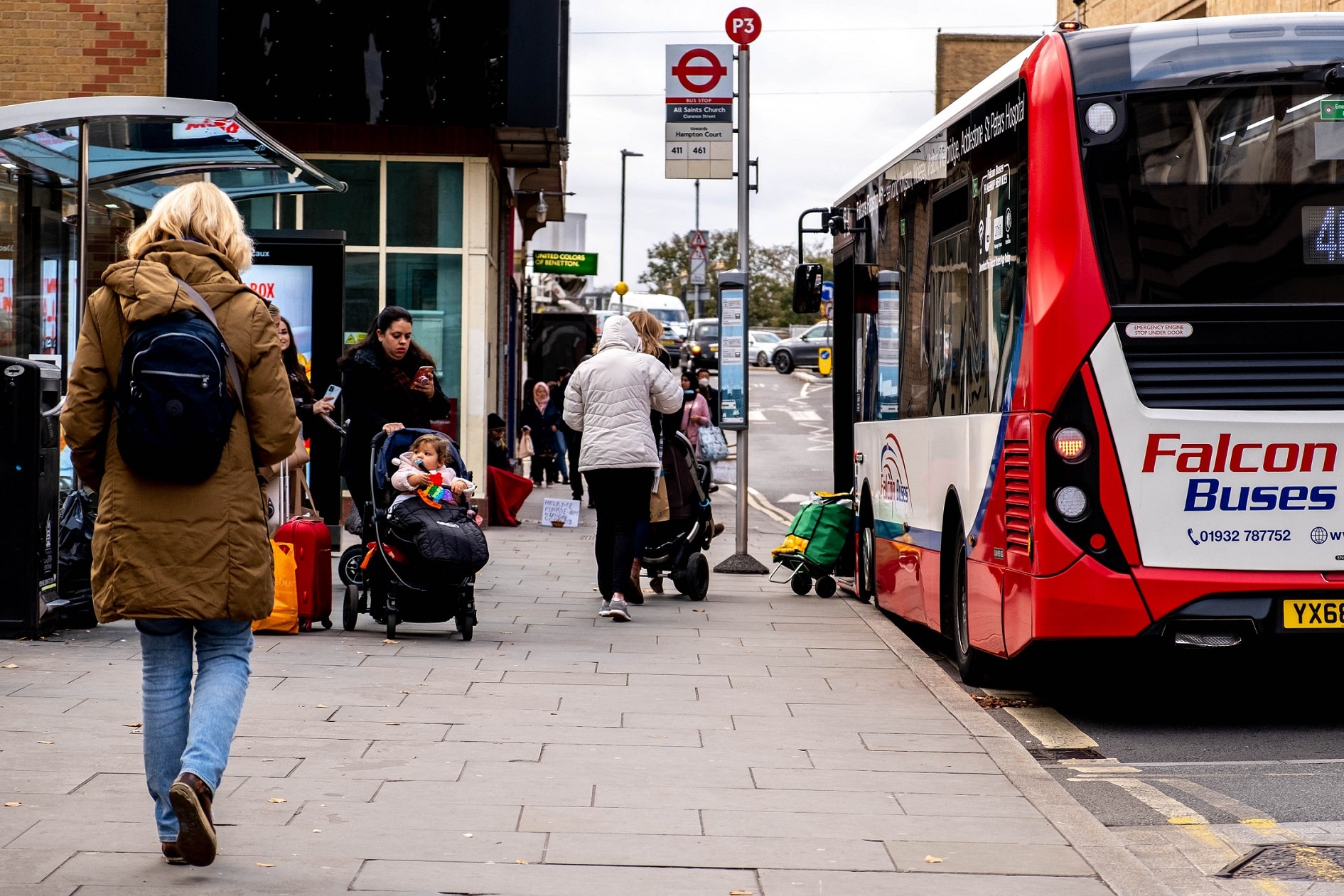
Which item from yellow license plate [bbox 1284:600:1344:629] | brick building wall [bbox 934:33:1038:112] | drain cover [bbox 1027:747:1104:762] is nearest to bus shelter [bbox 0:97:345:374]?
drain cover [bbox 1027:747:1104:762]

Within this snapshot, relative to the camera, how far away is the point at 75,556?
9273mm

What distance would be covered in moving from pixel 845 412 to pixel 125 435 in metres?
Answer: 9.80

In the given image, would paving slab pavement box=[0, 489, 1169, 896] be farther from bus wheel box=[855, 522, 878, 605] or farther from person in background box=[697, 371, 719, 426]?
person in background box=[697, 371, 719, 426]

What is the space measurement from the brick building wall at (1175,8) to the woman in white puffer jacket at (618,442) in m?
9.98

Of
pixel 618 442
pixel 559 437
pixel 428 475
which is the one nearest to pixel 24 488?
pixel 428 475

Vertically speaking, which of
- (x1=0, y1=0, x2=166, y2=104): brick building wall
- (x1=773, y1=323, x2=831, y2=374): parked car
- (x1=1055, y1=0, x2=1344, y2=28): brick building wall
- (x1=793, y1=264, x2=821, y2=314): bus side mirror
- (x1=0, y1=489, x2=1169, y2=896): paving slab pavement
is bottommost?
(x1=0, y1=489, x2=1169, y2=896): paving slab pavement

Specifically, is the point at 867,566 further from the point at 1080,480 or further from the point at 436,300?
the point at 436,300

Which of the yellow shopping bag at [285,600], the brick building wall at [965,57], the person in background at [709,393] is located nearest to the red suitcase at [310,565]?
the yellow shopping bag at [285,600]

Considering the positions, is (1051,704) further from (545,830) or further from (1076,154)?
(545,830)

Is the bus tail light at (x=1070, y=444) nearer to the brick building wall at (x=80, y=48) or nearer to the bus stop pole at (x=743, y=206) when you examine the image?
the bus stop pole at (x=743, y=206)

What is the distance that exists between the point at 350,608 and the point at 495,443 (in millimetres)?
9659

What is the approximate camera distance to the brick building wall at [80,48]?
56.0 feet

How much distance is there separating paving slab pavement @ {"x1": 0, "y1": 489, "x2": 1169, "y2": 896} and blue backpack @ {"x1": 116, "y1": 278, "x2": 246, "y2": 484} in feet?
3.61

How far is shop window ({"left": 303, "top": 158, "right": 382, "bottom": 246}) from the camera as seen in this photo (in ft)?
60.8
